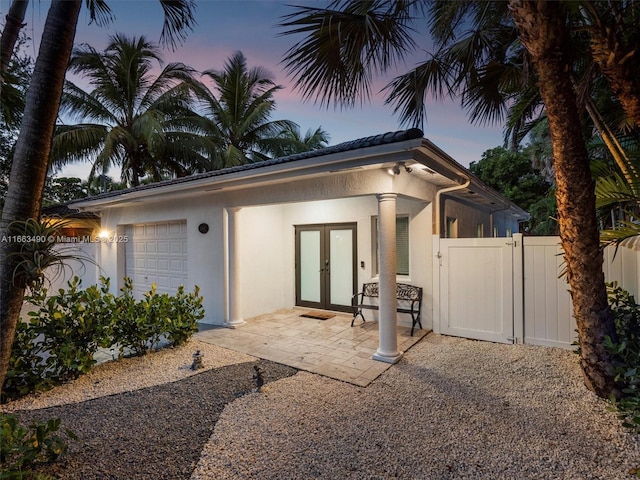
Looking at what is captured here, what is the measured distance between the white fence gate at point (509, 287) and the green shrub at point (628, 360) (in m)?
0.99

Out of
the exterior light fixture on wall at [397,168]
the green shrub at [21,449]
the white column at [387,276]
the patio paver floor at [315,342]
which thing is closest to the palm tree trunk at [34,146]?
the green shrub at [21,449]

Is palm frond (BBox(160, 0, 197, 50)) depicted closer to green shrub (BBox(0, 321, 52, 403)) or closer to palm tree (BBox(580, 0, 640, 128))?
green shrub (BBox(0, 321, 52, 403))

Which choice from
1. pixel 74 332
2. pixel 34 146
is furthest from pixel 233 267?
pixel 34 146

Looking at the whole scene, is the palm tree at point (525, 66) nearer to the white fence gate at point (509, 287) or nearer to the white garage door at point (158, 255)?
the white fence gate at point (509, 287)

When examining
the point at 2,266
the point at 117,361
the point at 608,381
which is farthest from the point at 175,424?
the point at 608,381

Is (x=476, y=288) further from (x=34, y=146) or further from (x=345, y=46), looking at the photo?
(x=34, y=146)

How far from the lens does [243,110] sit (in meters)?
16.0

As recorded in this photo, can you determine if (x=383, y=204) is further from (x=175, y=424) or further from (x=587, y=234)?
(x=175, y=424)

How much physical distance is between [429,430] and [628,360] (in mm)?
2197

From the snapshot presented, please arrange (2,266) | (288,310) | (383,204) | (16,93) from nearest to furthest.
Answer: (2,266) < (16,93) < (383,204) < (288,310)

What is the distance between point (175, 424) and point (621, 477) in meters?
3.79

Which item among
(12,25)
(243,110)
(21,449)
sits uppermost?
(243,110)

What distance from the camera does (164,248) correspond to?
28.6ft

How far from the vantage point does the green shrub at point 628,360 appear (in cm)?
297
